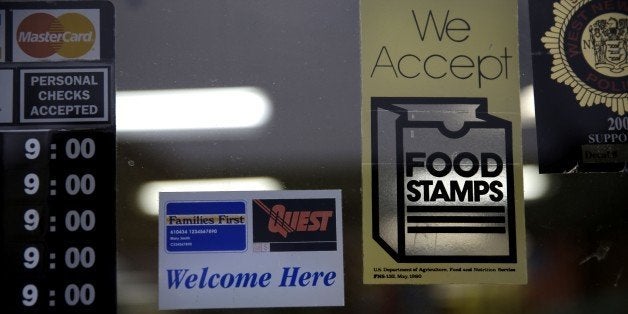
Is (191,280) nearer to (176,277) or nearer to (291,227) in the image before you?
(176,277)

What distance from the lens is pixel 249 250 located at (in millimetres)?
1867

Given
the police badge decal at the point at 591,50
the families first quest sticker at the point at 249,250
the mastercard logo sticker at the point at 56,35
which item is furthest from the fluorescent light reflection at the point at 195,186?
the police badge decal at the point at 591,50

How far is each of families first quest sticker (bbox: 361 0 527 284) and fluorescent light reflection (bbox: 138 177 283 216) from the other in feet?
1.01

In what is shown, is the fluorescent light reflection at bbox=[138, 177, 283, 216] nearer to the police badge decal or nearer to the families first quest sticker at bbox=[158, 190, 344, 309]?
the families first quest sticker at bbox=[158, 190, 344, 309]

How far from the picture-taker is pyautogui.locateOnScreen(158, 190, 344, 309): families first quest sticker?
185 centimetres

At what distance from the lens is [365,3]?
1.92 meters

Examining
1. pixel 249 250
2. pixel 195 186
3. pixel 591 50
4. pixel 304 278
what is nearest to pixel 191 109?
pixel 195 186

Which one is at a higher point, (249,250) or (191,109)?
(191,109)

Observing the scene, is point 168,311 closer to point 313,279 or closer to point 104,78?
point 313,279

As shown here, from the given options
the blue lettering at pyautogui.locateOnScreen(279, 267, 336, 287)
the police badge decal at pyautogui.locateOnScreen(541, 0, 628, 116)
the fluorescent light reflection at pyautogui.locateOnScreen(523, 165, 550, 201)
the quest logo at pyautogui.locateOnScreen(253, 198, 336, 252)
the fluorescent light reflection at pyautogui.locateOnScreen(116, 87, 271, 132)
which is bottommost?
the blue lettering at pyautogui.locateOnScreen(279, 267, 336, 287)

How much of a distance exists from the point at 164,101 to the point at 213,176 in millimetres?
273

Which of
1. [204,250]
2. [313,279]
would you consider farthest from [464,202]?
[204,250]

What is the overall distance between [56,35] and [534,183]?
5.00 feet

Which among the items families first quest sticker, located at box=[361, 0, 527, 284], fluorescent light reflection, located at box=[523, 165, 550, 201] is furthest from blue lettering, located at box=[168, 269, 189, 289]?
fluorescent light reflection, located at box=[523, 165, 550, 201]
